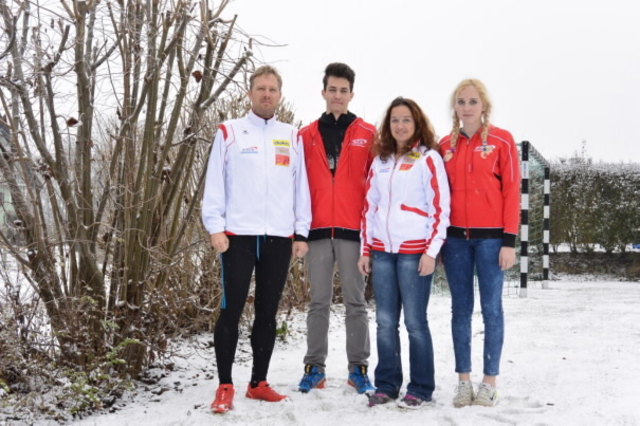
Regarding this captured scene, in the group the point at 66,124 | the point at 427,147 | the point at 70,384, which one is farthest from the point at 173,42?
the point at 70,384

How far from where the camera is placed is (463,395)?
3.19 metres

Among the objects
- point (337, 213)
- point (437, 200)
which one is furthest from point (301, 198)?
point (437, 200)

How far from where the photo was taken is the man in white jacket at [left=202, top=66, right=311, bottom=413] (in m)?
3.13

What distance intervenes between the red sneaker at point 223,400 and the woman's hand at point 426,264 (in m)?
1.17

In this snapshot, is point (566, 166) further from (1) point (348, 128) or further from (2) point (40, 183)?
(2) point (40, 183)

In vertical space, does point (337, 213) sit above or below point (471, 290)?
above

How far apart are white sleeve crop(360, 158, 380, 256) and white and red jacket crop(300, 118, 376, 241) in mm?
122

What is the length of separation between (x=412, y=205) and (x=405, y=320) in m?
0.62

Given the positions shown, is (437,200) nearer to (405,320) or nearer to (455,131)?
(455,131)

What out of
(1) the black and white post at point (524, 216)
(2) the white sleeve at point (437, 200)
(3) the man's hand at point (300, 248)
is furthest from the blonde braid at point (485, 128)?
(1) the black and white post at point (524, 216)

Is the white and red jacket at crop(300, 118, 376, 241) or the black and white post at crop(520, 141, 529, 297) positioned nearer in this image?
the white and red jacket at crop(300, 118, 376, 241)

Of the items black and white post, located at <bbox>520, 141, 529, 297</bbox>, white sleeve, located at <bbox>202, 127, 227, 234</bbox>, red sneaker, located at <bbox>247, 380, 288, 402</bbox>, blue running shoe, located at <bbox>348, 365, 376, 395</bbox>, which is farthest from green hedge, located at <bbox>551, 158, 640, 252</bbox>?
white sleeve, located at <bbox>202, 127, 227, 234</bbox>

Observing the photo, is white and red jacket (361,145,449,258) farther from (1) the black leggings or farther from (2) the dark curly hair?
(1) the black leggings

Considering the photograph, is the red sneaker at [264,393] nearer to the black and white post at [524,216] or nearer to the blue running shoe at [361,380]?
the blue running shoe at [361,380]
